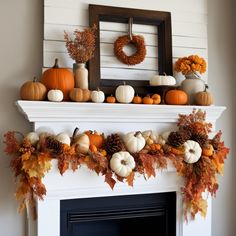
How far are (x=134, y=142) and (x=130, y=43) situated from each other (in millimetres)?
685

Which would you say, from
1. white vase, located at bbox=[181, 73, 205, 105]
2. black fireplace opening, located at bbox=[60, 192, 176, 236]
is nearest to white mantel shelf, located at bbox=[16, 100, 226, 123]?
white vase, located at bbox=[181, 73, 205, 105]

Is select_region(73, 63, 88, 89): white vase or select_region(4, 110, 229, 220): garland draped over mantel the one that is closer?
select_region(4, 110, 229, 220): garland draped over mantel

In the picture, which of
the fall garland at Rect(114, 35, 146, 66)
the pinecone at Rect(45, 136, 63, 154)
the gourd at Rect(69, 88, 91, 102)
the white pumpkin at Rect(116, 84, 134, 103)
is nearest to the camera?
the pinecone at Rect(45, 136, 63, 154)

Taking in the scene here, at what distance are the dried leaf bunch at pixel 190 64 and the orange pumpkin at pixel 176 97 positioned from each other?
6.2 inches

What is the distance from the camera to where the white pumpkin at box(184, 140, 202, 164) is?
1971 millimetres

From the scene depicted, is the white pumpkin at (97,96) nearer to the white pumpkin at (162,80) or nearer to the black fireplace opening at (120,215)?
the white pumpkin at (162,80)

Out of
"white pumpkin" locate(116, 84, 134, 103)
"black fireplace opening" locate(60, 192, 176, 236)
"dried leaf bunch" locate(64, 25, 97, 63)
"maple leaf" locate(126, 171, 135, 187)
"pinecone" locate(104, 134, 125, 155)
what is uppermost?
"dried leaf bunch" locate(64, 25, 97, 63)

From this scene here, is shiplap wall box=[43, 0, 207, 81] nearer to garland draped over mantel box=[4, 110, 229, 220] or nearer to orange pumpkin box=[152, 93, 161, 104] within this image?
orange pumpkin box=[152, 93, 161, 104]

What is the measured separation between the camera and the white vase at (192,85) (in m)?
2.13

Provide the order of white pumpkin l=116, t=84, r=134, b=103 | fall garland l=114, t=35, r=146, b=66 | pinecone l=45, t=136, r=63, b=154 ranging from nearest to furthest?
pinecone l=45, t=136, r=63, b=154 → white pumpkin l=116, t=84, r=134, b=103 → fall garland l=114, t=35, r=146, b=66

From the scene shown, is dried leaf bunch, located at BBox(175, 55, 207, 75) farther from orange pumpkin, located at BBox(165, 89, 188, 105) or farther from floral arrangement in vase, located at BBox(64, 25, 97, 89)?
floral arrangement in vase, located at BBox(64, 25, 97, 89)

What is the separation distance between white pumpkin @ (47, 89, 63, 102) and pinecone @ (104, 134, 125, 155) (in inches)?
14.7

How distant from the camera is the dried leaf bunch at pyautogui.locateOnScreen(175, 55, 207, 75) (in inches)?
82.9

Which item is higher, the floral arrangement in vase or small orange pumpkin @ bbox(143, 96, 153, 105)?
the floral arrangement in vase
